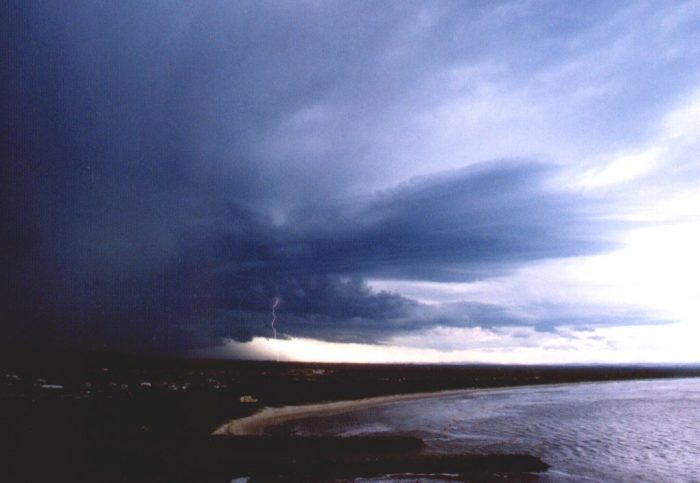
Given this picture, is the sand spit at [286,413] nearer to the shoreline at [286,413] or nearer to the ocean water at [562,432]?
the shoreline at [286,413]

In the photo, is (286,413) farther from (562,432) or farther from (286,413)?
(562,432)

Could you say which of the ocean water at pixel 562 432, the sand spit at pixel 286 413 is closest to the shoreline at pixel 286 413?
the sand spit at pixel 286 413

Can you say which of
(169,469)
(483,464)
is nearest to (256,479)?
(169,469)

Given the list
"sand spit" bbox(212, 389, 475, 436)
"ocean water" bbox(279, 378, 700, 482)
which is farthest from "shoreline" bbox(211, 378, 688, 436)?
"ocean water" bbox(279, 378, 700, 482)

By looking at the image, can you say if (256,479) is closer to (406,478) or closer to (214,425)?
(406,478)

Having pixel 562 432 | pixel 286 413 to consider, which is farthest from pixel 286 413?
pixel 562 432
